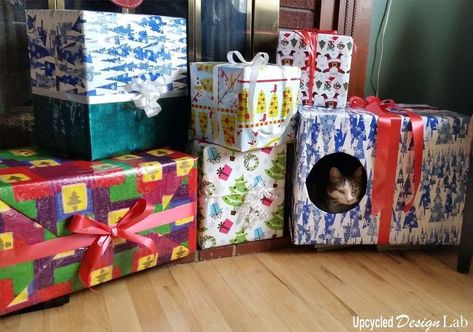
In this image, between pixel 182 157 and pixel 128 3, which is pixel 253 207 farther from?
pixel 128 3

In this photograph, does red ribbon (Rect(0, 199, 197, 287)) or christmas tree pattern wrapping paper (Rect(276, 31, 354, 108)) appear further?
christmas tree pattern wrapping paper (Rect(276, 31, 354, 108))

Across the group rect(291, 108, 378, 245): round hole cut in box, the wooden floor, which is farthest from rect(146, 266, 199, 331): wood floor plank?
rect(291, 108, 378, 245): round hole cut in box

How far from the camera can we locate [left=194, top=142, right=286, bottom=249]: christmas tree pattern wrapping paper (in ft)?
3.56

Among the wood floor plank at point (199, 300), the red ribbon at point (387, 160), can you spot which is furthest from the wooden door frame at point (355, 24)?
the wood floor plank at point (199, 300)

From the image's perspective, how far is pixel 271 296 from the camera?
100cm

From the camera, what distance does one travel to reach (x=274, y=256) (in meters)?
1.19

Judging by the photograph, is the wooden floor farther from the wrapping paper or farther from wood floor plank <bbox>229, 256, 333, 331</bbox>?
the wrapping paper

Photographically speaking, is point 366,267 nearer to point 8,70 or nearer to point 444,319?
point 444,319

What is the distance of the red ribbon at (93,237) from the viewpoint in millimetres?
822

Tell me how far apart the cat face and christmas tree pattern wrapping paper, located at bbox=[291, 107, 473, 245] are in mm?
48

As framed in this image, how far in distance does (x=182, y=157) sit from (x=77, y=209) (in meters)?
0.27

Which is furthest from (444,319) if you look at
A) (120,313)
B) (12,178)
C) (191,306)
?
(12,178)

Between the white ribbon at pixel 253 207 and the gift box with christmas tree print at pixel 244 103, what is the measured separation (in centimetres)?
14

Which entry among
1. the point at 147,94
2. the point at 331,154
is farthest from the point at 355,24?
the point at 147,94
